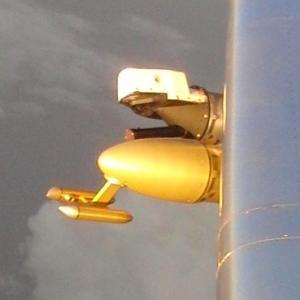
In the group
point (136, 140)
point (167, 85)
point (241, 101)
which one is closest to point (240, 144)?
point (241, 101)

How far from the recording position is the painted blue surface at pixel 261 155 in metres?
3.30

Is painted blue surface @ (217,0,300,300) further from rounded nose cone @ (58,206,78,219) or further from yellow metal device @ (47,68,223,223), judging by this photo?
rounded nose cone @ (58,206,78,219)

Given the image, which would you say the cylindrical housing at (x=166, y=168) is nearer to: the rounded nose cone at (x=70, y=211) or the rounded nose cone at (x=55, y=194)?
the rounded nose cone at (x=70, y=211)

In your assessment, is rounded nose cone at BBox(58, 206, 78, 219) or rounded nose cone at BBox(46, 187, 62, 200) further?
rounded nose cone at BBox(46, 187, 62, 200)

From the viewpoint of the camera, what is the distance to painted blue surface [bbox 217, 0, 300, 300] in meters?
3.30

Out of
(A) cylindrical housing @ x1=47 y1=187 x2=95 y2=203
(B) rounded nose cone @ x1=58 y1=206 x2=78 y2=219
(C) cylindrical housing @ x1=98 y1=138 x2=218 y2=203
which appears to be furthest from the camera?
(A) cylindrical housing @ x1=47 y1=187 x2=95 y2=203

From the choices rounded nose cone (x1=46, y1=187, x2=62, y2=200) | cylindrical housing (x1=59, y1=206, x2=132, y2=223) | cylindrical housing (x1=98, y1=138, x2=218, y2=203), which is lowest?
cylindrical housing (x1=59, y1=206, x2=132, y2=223)

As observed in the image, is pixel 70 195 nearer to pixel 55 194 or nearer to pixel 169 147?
pixel 55 194

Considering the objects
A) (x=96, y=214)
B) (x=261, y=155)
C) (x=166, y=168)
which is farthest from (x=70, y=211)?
(x=261, y=155)

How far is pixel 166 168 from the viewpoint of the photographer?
461 cm

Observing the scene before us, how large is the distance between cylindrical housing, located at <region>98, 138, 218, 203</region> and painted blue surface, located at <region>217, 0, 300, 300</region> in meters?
0.84

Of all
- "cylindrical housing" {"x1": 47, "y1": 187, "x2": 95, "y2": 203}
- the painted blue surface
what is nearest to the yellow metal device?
"cylindrical housing" {"x1": 47, "y1": 187, "x2": 95, "y2": 203}

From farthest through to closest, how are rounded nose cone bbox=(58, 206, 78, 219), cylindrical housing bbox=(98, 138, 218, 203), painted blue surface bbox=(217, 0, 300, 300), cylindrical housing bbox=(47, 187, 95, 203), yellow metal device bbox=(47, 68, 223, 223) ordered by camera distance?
cylindrical housing bbox=(47, 187, 95, 203) → rounded nose cone bbox=(58, 206, 78, 219) → cylindrical housing bbox=(98, 138, 218, 203) → yellow metal device bbox=(47, 68, 223, 223) → painted blue surface bbox=(217, 0, 300, 300)

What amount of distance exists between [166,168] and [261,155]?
114cm
